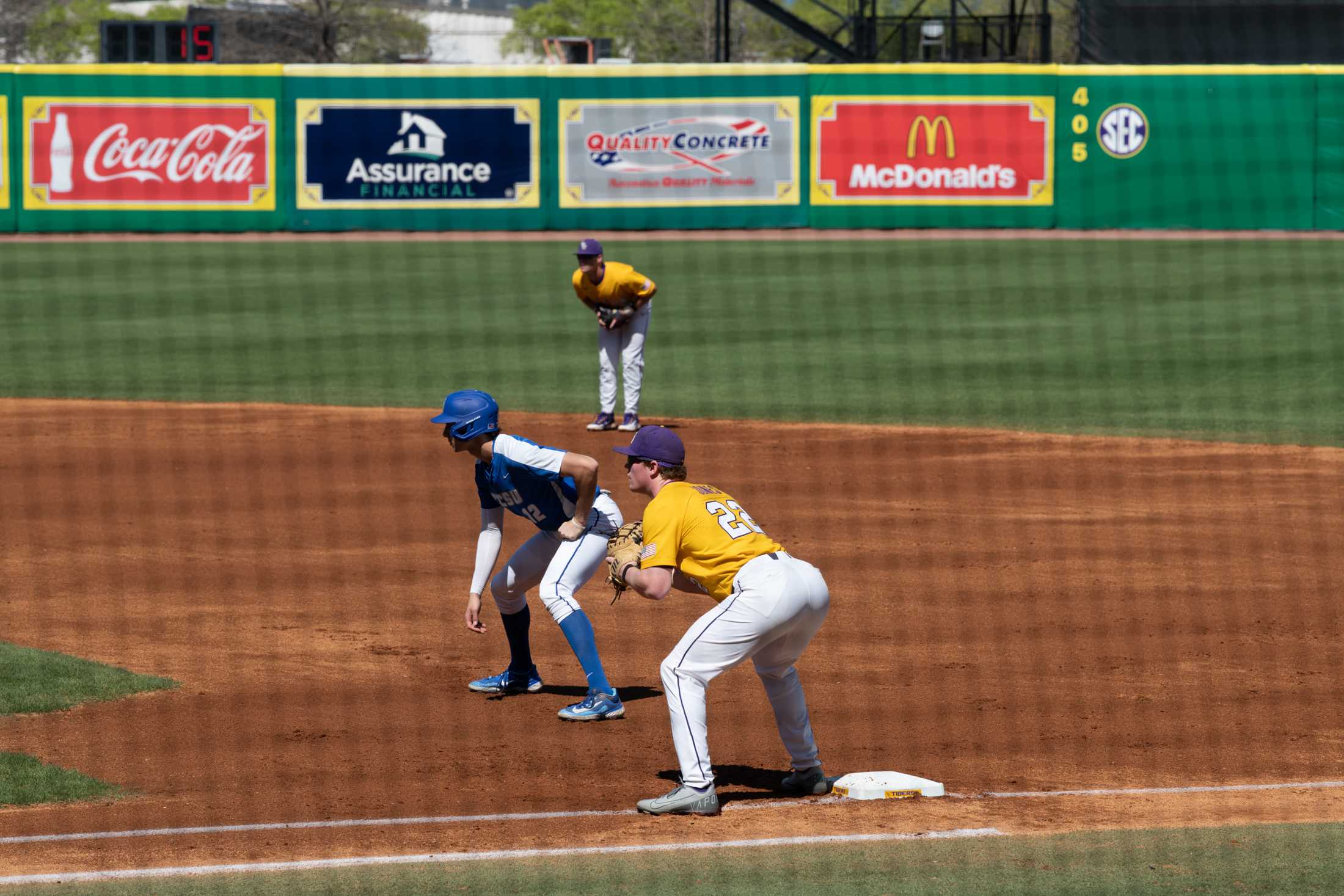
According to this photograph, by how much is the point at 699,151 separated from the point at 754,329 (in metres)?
10.1

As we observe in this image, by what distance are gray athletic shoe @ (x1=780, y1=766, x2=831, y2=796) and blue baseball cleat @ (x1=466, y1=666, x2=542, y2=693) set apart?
6.41 ft

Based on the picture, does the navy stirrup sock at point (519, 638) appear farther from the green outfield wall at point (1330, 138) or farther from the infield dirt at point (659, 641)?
the green outfield wall at point (1330, 138)

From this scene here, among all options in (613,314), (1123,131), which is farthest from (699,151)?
(613,314)

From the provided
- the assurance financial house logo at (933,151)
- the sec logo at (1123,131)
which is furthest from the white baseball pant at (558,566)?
the sec logo at (1123,131)

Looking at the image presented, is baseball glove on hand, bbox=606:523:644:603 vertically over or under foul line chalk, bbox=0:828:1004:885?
over

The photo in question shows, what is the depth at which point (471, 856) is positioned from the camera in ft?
18.6

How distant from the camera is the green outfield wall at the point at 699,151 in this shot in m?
31.4

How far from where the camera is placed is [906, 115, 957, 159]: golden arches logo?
106 feet

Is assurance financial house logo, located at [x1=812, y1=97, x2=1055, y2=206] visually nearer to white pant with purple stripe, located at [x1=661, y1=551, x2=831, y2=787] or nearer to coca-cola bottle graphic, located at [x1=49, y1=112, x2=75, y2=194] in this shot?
coca-cola bottle graphic, located at [x1=49, y1=112, x2=75, y2=194]

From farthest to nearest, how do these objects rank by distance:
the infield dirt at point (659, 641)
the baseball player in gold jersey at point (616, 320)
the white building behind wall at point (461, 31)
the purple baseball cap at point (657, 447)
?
the white building behind wall at point (461, 31)
the baseball player in gold jersey at point (616, 320)
the infield dirt at point (659, 641)
the purple baseball cap at point (657, 447)

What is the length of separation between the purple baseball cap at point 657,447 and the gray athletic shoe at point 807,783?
1.24 m

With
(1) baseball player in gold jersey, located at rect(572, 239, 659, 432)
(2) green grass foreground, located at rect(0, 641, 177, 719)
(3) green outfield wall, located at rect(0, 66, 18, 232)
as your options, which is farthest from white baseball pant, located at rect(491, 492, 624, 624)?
(3) green outfield wall, located at rect(0, 66, 18, 232)

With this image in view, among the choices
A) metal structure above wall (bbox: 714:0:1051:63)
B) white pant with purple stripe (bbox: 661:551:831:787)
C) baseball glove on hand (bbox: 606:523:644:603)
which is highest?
metal structure above wall (bbox: 714:0:1051:63)

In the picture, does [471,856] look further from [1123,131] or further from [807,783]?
[1123,131]
